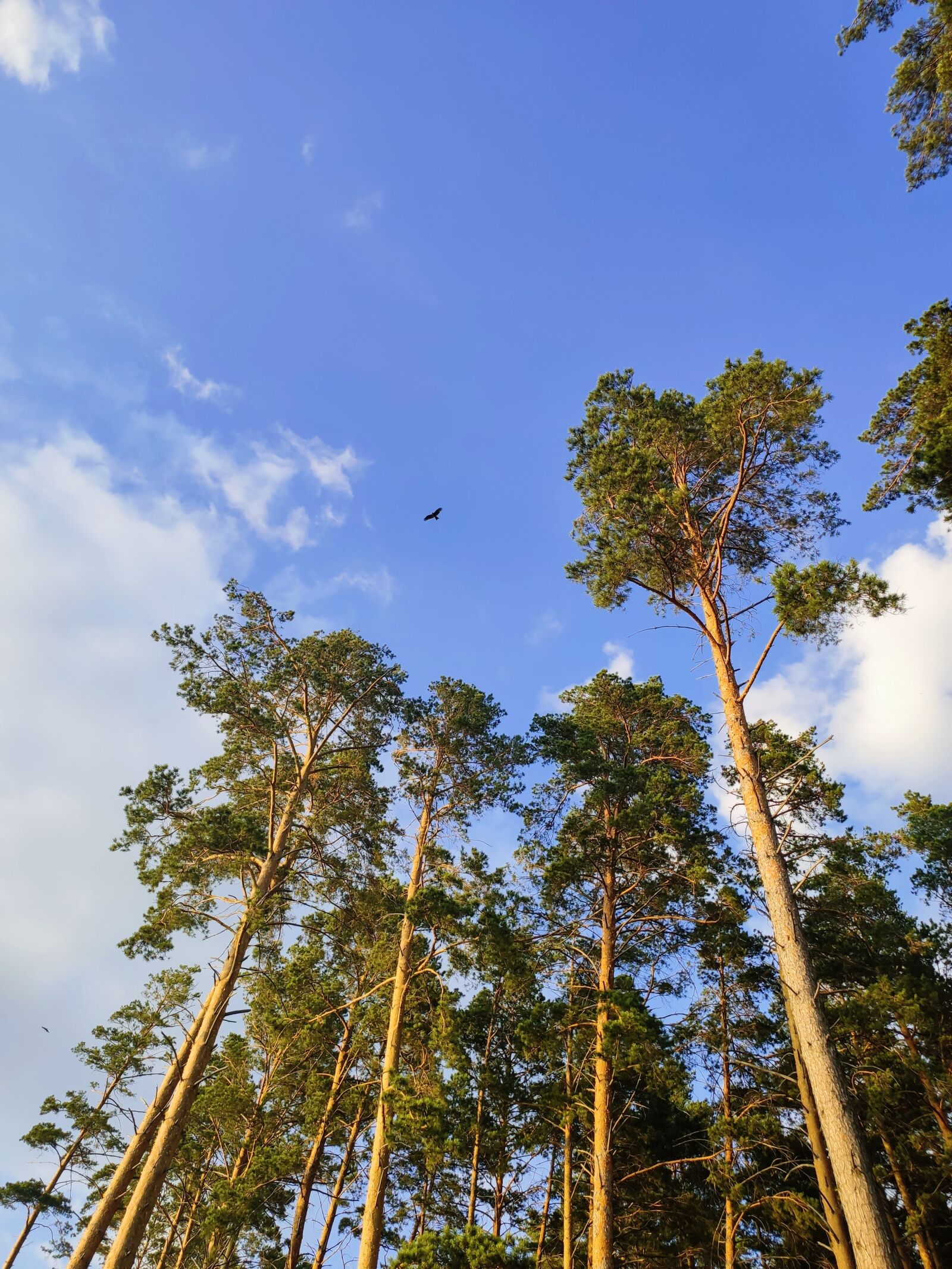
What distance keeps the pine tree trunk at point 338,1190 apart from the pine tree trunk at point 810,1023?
476 inches

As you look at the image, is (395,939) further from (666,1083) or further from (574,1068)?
(666,1083)

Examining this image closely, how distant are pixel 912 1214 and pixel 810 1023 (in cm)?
961

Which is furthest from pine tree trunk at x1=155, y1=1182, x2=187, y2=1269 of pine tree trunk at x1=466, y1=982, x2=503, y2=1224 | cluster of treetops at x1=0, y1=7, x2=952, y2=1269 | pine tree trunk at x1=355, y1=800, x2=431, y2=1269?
pine tree trunk at x1=355, y1=800, x2=431, y2=1269

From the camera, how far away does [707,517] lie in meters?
13.7

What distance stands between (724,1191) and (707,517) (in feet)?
40.0

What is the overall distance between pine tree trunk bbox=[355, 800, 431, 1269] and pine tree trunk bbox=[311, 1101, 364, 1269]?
527 centimetres

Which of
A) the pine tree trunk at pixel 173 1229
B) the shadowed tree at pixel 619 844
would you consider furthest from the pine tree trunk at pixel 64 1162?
the shadowed tree at pixel 619 844

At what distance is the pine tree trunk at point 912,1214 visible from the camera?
13234mm

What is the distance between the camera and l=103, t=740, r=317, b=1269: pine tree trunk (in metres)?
9.78

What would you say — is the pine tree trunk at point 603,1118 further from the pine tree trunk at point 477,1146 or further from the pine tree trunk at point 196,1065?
the pine tree trunk at point 196,1065

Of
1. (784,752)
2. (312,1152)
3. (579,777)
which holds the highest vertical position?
(784,752)

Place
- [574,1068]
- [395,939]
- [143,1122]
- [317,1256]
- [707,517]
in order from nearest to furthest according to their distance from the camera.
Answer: [143,1122], [574,1068], [707,517], [395,939], [317,1256]

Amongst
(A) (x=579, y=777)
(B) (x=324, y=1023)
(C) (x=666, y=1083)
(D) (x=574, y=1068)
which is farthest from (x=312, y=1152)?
(A) (x=579, y=777)

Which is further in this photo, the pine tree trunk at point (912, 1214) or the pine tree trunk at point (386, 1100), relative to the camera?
the pine tree trunk at point (912, 1214)
